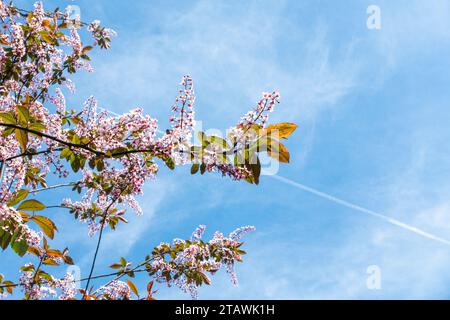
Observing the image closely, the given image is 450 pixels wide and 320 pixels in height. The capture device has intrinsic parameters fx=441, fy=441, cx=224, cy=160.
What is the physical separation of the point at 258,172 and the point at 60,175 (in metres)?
1.86

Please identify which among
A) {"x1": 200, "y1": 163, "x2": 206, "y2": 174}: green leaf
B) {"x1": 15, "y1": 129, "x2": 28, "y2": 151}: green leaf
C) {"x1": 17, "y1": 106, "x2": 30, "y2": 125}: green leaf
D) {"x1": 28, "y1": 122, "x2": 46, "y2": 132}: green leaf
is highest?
{"x1": 17, "y1": 106, "x2": 30, "y2": 125}: green leaf

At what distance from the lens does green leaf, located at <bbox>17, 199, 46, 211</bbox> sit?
9.47ft

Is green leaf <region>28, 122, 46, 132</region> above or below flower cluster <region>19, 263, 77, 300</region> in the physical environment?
above

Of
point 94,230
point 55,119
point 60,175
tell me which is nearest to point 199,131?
point 55,119

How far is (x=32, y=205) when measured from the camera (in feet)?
9.52

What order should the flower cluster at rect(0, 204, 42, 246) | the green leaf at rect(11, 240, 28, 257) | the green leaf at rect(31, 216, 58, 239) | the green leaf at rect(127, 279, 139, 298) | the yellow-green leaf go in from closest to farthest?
the yellow-green leaf, the flower cluster at rect(0, 204, 42, 246), the green leaf at rect(11, 240, 28, 257), the green leaf at rect(31, 216, 58, 239), the green leaf at rect(127, 279, 139, 298)

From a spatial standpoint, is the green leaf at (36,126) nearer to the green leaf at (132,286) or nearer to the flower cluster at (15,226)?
the flower cluster at (15,226)

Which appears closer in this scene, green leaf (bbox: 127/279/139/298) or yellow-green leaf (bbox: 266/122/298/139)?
yellow-green leaf (bbox: 266/122/298/139)

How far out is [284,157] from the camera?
2645 millimetres

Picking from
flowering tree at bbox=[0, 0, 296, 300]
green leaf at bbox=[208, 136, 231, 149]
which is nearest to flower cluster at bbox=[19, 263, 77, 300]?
flowering tree at bbox=[0, 0, 296, 300]

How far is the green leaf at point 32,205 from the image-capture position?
2.89 metres

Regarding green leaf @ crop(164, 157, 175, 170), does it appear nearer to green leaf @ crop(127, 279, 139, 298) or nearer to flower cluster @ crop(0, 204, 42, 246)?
flower cluster @ crop(0, 204, 42, 246)
